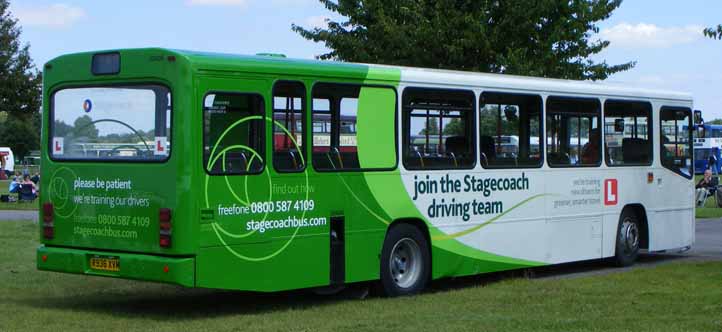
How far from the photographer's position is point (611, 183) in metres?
16.5

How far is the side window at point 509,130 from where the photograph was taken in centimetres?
1427

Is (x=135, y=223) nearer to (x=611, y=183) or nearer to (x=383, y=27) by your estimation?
(x=611, y=183)

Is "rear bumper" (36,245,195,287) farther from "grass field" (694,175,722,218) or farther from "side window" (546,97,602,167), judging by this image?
"grass field" (694,175,722,218)

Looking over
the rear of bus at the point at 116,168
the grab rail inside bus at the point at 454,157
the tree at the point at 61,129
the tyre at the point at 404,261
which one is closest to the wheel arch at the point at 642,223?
the grab rail inside bus at the point at 454,157

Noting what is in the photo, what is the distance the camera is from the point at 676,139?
18031mm

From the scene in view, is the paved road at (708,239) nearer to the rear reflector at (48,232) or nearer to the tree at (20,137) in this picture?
the rear reflector at (48,232)

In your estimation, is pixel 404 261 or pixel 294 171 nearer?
pixel 294 171

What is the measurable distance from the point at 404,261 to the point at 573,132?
3.90 meters

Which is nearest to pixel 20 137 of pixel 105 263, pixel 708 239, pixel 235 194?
pixel 708 239

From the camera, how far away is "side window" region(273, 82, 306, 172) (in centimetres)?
1155

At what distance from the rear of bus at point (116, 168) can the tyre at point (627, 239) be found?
8.15m

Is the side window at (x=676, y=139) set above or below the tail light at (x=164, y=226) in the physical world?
above

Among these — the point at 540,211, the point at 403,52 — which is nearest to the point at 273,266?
the point at 540,211

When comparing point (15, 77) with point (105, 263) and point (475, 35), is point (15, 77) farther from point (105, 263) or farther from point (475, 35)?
point (105, 263)
